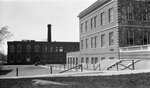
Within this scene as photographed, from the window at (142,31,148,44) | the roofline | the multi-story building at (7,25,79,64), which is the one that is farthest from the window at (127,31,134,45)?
the multi-story building at (7,25,79,64)

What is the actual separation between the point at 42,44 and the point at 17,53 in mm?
9978

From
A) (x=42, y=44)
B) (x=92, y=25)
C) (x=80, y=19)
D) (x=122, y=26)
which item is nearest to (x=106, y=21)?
(x=122, y=26)

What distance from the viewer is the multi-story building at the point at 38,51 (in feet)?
255

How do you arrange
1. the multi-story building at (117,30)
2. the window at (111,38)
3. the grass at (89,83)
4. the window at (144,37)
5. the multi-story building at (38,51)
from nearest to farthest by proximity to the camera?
1. the grass at (89,83)
2. the multi-story building at (117,30)
3. the window at (144,37)
4. the window at (111,38)
5. the multi-story building at (38,51)

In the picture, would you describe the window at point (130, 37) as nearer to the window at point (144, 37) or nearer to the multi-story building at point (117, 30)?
the multi-story building at point (117, 30)

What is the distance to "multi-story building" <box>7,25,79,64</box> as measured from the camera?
255ft

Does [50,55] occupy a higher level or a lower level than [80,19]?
lower

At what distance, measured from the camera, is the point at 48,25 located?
83.1 meters

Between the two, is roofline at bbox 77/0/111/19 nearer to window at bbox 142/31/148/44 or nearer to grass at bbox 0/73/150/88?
window at bbox 142/31/148/44

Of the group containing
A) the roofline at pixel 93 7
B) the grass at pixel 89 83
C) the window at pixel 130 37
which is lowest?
the grass at pixel 89 83

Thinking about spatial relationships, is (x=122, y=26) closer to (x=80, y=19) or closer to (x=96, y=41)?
(x=96, y=41)

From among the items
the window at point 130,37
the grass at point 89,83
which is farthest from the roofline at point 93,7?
the grass at point 89,83

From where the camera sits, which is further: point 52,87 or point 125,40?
point 125,40

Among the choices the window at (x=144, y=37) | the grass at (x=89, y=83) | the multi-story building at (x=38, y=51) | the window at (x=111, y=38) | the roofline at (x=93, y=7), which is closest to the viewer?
the grass at (x=89, y=83)
